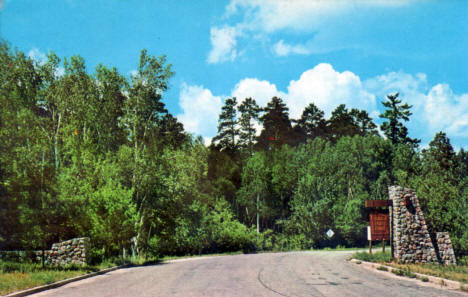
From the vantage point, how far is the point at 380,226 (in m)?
24.6

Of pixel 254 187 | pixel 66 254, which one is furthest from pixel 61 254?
pixel 254 187

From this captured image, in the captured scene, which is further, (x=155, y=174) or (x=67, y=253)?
(x=155, y=174)

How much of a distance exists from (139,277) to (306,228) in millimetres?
39339

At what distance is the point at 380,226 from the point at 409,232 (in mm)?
A: 2214

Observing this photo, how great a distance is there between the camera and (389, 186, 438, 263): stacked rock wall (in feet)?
73.2

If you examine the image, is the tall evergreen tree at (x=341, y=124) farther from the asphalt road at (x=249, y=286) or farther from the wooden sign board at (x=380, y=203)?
the asphalt road at (x=249, y=286)

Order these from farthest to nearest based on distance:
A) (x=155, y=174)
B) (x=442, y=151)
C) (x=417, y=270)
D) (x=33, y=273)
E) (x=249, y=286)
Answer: (x=442, y=151) → (x=155, y=174) → (x=417, y=270) → (x=33, y=273) → (x=249, y=286)

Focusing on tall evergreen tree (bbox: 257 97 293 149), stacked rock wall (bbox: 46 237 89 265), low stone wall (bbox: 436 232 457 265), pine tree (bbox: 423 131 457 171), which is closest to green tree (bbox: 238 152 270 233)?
tall evergreen tree (bbox: 257 97 293 149)

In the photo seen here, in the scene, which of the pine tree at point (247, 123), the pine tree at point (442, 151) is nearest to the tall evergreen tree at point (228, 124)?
the pine tree at point (247, 123)

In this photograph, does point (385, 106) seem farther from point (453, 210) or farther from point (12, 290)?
point (12, 290)

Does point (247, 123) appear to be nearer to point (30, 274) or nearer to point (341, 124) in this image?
point (341, 124)

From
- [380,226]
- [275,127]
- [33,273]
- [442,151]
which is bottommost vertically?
[33,273]

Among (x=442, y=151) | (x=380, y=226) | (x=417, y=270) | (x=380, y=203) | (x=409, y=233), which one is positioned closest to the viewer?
(x=417, y=270)

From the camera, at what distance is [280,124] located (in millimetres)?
76250
